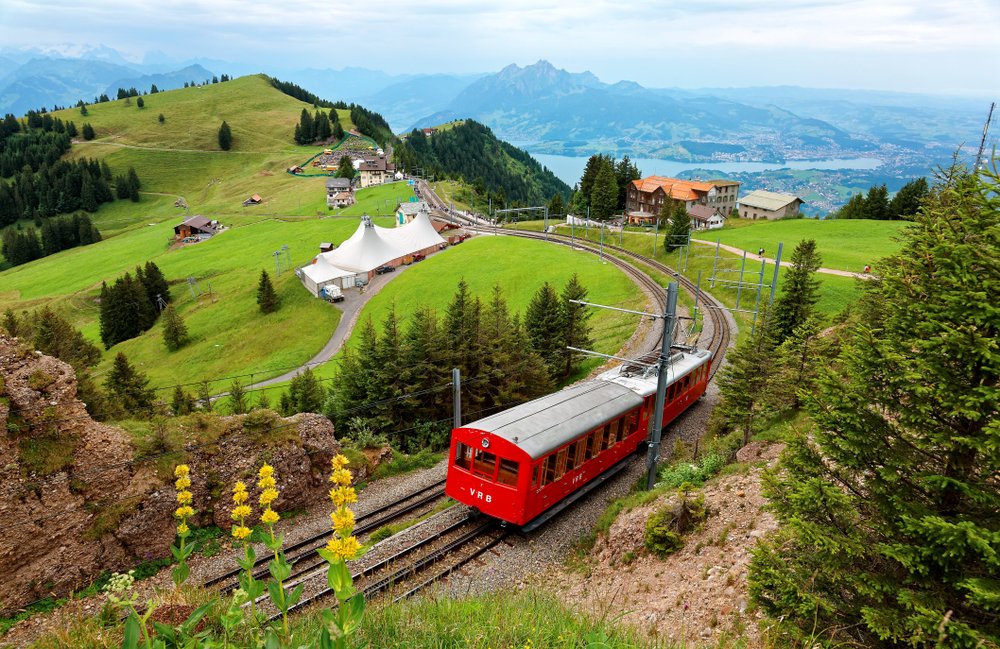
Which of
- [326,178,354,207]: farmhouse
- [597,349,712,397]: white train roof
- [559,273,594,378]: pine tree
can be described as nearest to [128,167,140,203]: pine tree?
[326,178,354,207]: farmhouse

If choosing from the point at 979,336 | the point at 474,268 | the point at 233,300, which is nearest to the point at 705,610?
the point at 979,336

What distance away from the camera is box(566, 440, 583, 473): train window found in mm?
16344

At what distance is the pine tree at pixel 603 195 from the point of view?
9112 cm

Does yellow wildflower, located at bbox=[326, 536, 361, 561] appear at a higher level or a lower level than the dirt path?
higher

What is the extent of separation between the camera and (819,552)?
24.2 feet

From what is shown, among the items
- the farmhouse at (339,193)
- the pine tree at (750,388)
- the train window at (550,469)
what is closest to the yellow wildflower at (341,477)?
the train window at (550,469)

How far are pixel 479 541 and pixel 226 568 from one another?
24.3ft

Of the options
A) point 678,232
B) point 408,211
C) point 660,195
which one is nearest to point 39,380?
point 678,232

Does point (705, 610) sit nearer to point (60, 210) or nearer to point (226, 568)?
point (226, 568)

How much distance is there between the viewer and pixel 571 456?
16.6 metres

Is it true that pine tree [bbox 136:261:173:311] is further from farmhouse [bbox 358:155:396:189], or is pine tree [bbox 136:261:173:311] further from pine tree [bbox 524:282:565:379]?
farmhouse [bbox 358:155:396:189]

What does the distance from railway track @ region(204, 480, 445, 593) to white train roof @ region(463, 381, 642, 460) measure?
466 centimetres

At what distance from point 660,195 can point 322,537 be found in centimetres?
9513

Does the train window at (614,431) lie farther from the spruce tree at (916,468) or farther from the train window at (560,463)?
the spruce tree at (916,468)
